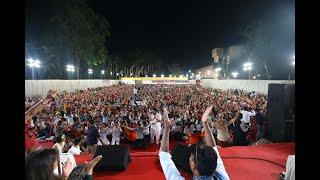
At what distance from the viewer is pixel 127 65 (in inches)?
2940

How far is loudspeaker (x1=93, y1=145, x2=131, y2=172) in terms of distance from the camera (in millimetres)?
5936

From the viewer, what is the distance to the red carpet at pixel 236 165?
18.9 feet

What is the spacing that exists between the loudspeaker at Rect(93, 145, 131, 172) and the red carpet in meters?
0.11

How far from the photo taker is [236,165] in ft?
20.9

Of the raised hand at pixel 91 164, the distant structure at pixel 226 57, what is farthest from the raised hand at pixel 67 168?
the distant structure at pixel 226 57

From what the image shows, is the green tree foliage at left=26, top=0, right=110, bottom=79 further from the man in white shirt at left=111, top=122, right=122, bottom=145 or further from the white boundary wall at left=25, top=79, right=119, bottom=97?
the man in white shirt at left=111, top=122, right=122, bottom=145

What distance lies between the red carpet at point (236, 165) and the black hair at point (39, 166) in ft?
9.56

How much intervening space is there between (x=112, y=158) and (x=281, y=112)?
5.57 meters

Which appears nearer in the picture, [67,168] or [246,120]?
[67,168]

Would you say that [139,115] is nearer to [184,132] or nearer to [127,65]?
[184,132]

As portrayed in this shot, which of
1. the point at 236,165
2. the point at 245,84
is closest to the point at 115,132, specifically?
the point at 236,165

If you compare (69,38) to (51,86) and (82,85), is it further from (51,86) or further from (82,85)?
(51,86)

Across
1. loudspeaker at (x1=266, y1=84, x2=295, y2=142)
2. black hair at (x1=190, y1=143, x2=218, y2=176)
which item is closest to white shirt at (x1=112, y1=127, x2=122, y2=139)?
loudspeaker at (x1=266, y1=84, x2=295, y2=142)
